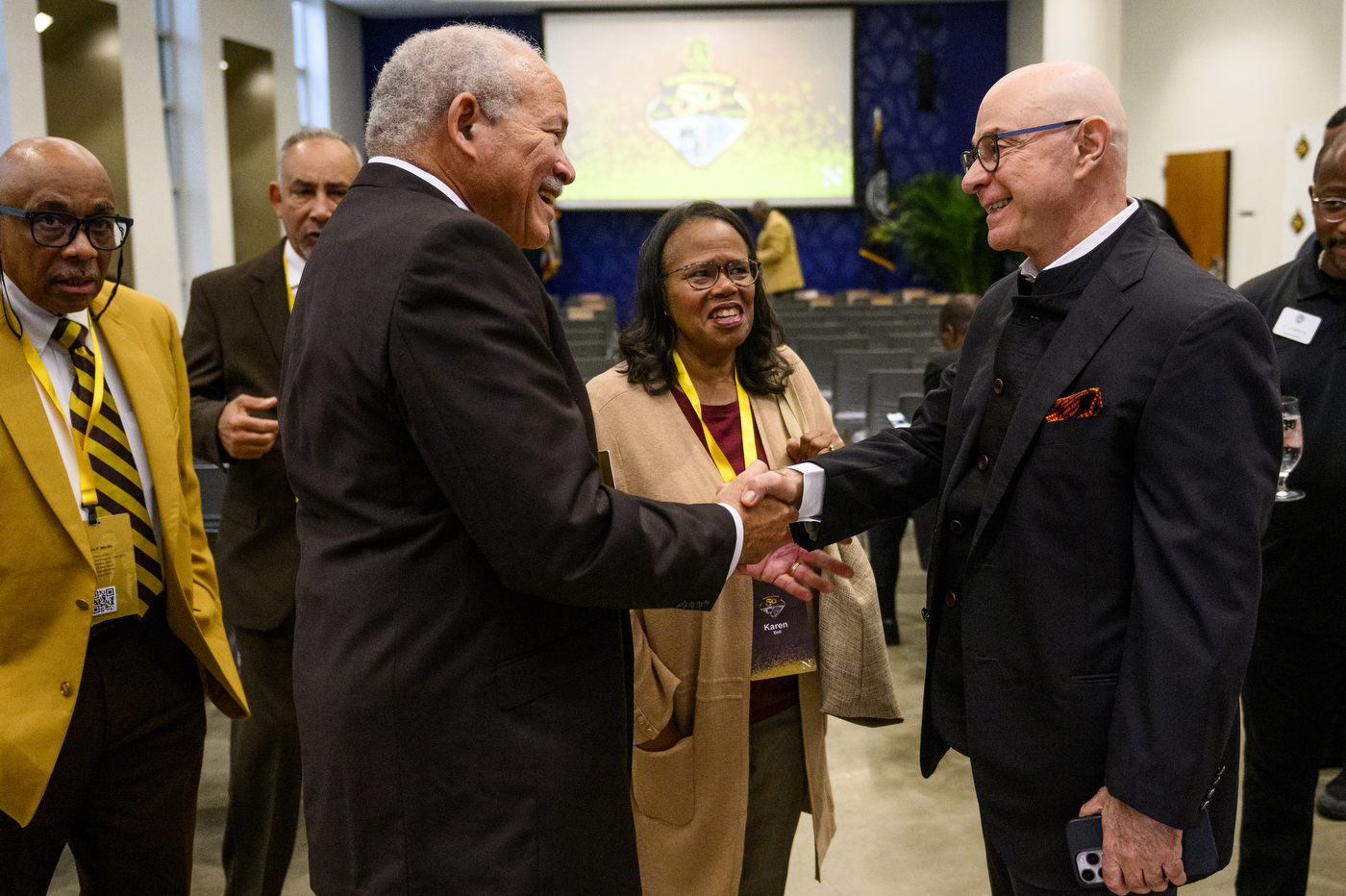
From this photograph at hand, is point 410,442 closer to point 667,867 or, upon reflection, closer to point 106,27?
point 667,867

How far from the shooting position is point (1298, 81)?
12.6 m

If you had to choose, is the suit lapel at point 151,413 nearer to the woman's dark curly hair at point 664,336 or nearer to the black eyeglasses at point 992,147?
the woman's dark curly hair at point 664,336

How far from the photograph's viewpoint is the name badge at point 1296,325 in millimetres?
2619

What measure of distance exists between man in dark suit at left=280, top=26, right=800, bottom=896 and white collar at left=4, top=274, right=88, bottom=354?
0.67m

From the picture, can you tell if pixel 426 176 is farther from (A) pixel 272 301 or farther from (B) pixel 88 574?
(A) pixel 272 301

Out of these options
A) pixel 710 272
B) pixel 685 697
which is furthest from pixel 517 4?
pixel 685 697

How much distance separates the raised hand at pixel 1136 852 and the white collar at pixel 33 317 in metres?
1.93

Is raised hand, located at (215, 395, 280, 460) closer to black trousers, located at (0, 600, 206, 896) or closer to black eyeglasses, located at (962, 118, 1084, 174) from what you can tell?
black trousers, located at (0, 600, 206, 896)

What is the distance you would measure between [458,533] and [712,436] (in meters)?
1.02

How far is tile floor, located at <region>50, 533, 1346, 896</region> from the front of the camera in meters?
3.24

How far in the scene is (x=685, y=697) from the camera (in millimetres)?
2318

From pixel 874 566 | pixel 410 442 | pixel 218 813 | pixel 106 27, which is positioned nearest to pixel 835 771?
pixel 874 566

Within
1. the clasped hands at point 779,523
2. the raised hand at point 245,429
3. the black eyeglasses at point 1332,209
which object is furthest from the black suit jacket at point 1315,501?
the raised hand at point 245,429

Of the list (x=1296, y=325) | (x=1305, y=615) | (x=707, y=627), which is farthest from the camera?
(x=1296, y=325)
